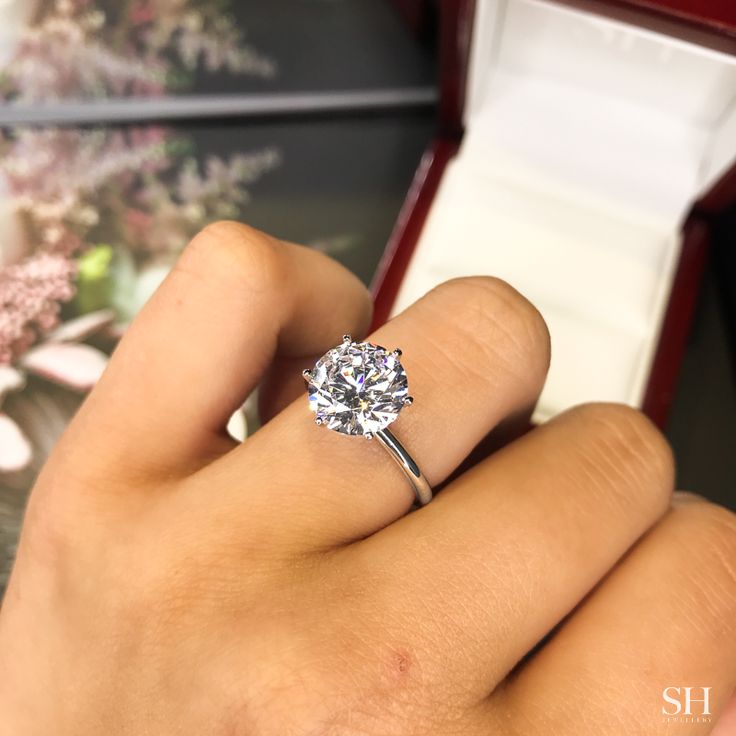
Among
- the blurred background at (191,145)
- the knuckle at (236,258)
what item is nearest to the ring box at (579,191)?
the blurred background at (191,145)

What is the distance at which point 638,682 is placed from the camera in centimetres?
49

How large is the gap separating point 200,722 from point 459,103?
31.7 inches

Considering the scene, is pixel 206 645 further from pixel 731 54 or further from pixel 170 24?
pixel 170 24

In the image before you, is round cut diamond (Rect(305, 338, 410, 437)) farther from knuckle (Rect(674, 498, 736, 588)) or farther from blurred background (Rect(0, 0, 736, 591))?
blurred background (Rect(0, 0, 736, 591))

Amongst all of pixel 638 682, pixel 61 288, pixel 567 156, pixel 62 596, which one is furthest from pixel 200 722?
pixel 567 156

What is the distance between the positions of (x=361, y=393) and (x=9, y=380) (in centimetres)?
67

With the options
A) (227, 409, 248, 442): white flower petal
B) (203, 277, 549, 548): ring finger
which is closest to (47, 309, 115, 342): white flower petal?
(227, 409, 248, 442): white flower petal

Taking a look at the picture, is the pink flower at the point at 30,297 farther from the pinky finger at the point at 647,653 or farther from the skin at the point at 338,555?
the pinky finger at the point at 647,653

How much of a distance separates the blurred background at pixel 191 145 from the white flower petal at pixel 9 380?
3 centimetres

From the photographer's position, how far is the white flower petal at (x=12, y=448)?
A: 88 centimetres

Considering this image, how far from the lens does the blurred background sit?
38.3 inches

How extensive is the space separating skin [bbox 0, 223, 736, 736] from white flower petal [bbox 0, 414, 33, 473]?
1.16 ft

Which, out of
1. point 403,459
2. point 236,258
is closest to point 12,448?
point 236,258

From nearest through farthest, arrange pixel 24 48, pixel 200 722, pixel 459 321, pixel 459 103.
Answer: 1. pixel 200 722
2. pixel 459 321
3. pixel 459 103
4. pixel 24 48
